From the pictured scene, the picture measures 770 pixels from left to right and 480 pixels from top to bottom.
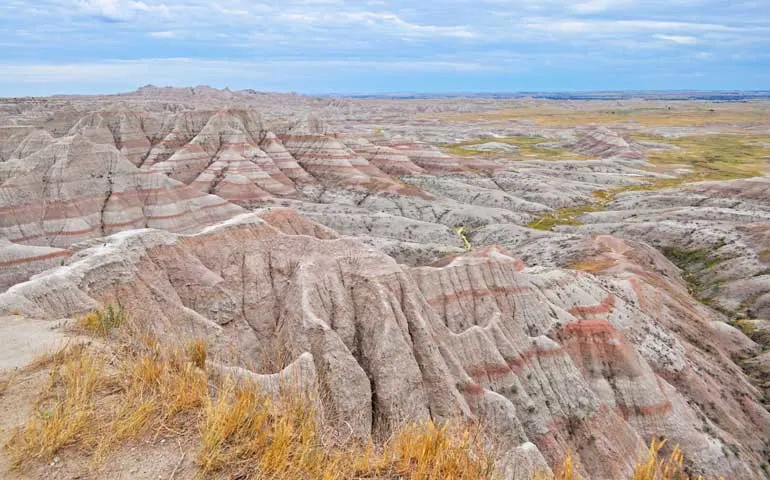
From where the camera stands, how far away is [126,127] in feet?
309

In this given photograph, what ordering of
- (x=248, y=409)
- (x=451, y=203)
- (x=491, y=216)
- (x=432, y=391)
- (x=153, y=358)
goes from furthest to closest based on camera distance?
(x=451, y=203), (x=491, y=216), (x=432, y=391), (x=153, y=358), (x=248, y=409)

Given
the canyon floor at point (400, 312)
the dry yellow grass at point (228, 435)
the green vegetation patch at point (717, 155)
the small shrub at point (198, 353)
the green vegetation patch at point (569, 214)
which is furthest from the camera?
the green vegetation patch at point (717, 155)

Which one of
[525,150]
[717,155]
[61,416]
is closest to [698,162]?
[717,155]

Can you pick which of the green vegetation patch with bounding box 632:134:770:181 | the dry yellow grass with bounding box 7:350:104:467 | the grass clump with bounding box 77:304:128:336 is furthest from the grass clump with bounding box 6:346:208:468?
the green vegetation patch with bounding box 632:134:770:181

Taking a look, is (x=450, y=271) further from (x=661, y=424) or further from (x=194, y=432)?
(x=194, y=432)

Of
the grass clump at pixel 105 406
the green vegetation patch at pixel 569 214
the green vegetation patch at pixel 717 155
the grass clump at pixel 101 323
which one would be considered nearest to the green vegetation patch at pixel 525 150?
the green vegetation patch at pixel 717 155

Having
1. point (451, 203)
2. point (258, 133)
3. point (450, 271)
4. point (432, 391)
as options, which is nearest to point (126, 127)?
point (258, 133)

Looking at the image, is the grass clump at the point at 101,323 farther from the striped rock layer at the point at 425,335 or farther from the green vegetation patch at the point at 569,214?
the green vegetation patch at the point at 569,214

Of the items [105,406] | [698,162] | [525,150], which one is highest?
[105,406]

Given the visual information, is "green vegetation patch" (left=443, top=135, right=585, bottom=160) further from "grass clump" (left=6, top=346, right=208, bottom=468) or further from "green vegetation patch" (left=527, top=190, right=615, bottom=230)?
"grass clump" (left=6, top=346, right=208, bottom=468)

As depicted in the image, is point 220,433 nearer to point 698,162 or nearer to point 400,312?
point 400,312

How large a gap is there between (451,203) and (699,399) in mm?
57968

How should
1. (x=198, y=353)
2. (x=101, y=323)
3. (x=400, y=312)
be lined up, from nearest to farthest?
(x=198, y=353) < (x=101, y=323) < (x=400, y=312)

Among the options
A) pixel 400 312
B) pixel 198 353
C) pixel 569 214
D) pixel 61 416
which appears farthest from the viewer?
pixel 569 214
